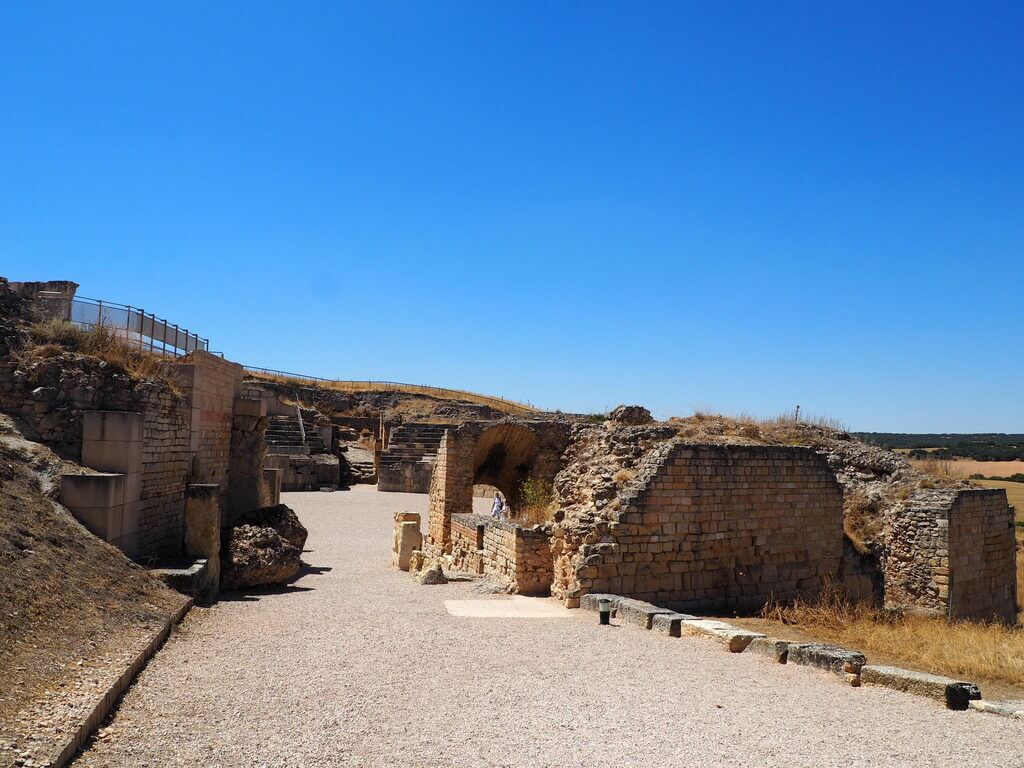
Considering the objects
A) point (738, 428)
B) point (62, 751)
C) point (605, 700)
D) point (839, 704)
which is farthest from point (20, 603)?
point (738, 428)

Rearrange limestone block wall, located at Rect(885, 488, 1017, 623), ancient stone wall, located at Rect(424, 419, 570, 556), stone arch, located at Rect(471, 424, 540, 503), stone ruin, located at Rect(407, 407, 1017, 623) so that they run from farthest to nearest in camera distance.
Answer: stone arch, located at Rect(471, 424, 540, 503) → ancient stone wall, located at Rect(424, 419, 570, 556) → limestone block wall, located at Rect(885, 488, 1017, 623) → stone ruin, located at Rect(407, 407, 1017, 623)

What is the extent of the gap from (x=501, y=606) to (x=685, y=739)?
5.23 metres

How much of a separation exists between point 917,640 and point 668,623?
2.99 metres

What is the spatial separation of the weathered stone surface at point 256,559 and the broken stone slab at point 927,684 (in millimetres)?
8065

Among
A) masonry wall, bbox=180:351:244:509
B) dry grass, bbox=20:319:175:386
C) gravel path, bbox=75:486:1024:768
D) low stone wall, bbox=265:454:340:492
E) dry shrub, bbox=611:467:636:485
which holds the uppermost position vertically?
dry grass, bbox=20:319:175:386

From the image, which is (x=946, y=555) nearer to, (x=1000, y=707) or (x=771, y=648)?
(x=771, y=648)

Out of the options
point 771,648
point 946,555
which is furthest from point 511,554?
point 946,555

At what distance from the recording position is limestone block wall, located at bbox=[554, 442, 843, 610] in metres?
10.3

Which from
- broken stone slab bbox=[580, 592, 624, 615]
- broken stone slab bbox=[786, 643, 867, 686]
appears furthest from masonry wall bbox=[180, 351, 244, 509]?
broken stone slab bbox=[786, 643, 867, 686]

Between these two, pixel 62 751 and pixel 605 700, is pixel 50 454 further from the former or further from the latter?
pixel 605 700

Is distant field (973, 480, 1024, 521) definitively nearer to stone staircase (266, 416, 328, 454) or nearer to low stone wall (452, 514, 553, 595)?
low stone wall (452, 514, 553, 595)

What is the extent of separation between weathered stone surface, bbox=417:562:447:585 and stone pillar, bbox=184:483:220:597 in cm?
316

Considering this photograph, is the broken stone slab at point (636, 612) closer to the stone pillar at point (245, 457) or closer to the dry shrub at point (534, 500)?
the dry shrub at point (534, 500)

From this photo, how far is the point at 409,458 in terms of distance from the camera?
31.8 meters
